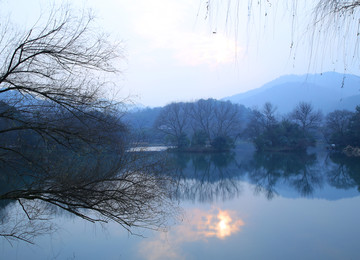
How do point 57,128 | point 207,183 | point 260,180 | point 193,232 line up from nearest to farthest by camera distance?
1. point 57,128
2. point 193,232
3. point 207,183
4. point 260,180

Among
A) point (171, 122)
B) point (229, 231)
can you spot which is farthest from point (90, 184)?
point (171, 122)

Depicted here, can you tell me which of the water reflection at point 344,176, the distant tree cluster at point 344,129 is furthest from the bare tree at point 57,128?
the distant tree cluster at point 344,129

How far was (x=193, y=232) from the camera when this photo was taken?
20.5 ft

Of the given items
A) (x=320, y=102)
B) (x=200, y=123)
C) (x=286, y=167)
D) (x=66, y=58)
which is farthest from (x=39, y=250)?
(x=320, y=102)

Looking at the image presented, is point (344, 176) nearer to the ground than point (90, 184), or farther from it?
Result: nearer to the ground

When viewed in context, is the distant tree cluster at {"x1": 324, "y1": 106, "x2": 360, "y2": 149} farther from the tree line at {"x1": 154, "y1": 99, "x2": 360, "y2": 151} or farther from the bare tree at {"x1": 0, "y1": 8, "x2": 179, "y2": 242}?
the bare tree at {"x1": 0, "y1": 8, "x2": 179, "y2": 242}

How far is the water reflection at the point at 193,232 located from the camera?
5268 mm

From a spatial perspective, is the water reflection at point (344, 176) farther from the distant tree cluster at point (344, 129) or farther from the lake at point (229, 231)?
the distant tree cluster at point (344, 129)

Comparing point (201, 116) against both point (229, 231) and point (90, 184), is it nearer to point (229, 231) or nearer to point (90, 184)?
point (229, 231)

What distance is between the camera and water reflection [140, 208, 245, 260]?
5.27m

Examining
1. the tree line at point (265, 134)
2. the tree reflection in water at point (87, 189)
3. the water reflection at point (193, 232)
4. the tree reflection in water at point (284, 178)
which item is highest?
the tree line at point (265, 134)

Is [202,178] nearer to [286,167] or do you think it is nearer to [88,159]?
[286,167]

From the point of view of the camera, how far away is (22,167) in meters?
3.23

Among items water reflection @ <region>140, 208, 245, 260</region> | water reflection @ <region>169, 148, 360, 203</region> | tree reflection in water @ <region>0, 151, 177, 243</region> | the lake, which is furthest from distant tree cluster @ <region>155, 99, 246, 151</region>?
tree reflection in water @ <region>0, 151, 177, 243</region>
